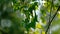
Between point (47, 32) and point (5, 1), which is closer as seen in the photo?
point (5, 1)

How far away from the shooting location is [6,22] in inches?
10.6

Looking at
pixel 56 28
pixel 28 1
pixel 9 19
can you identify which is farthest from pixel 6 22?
pixel 28 1

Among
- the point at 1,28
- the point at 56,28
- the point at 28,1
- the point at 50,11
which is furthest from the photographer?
the point at 28,1

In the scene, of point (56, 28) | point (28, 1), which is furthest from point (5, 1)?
point (28, 1)

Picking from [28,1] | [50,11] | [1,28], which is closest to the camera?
[1,28]

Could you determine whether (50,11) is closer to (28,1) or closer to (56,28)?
(56,28)

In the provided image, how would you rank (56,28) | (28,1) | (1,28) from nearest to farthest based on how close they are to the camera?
(1,28) < (56,28) < (28,1)

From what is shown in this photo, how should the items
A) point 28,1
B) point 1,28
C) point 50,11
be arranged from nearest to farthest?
point 1,28 < point 50,11 < point 28,1

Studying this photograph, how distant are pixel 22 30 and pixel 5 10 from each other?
4 centimetres

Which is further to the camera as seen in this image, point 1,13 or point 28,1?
point 28,1

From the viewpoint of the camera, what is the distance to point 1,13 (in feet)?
0.89

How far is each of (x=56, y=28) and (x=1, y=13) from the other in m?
0.31

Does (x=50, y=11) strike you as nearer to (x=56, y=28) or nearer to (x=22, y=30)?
(x=56, y=28)

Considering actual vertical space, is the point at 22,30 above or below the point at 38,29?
above
